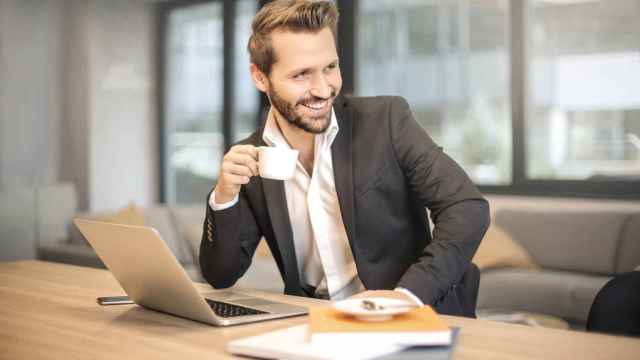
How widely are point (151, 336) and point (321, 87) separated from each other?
2.52ft

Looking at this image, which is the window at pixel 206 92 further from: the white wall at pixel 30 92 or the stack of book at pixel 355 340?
the stack of book at pixel 355 340

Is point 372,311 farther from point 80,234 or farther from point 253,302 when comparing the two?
point 80,234

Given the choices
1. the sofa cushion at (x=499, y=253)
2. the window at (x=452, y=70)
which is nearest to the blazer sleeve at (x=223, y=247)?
the sofa cushion at (x=499, y=253)

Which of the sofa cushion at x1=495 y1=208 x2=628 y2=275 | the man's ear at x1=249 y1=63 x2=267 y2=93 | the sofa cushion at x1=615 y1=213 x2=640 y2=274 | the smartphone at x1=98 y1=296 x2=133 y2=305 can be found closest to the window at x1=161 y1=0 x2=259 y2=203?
the sofa cushion at x1=495 y1=208 x2=628 y2=275

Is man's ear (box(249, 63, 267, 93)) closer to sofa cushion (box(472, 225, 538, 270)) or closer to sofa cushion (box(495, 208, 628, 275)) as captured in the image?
sofa cushion (box(472, 225, 538, 270))

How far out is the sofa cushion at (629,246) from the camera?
386 centimetres

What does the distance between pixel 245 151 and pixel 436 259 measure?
0.44m

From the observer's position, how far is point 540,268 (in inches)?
161

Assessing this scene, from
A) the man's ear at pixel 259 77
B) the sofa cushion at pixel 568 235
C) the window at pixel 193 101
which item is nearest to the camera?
the man's ear at pixel 259 77

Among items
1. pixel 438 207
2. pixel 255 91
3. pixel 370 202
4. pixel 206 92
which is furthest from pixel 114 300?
pixel 206 92

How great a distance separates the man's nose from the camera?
1879mm

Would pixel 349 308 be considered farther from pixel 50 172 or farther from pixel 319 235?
pixel 50 172

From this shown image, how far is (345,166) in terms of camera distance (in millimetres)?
1916

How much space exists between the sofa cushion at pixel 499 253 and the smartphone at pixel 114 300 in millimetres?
2473
